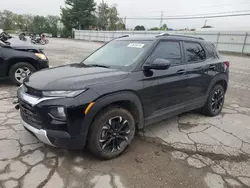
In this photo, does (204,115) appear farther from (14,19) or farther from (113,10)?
(14,19)

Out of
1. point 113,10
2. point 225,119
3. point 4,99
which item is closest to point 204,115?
point 225,119

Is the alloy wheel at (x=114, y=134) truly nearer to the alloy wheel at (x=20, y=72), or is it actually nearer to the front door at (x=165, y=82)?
the front door at (x=165, y=82)

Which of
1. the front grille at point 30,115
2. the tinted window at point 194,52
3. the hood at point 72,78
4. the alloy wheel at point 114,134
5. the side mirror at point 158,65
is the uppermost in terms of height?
the tinted window at point 194,52

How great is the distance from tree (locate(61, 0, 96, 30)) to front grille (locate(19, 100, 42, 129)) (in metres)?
55.2

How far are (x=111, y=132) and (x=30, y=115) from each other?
1.05 metres

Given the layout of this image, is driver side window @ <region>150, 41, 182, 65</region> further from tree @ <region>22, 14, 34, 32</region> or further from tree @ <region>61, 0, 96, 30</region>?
tree @ <region>22, 14, 34, 32</region>

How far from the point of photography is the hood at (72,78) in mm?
2533

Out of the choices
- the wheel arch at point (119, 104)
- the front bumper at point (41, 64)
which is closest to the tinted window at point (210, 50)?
the wheel arch at point (119, 104)

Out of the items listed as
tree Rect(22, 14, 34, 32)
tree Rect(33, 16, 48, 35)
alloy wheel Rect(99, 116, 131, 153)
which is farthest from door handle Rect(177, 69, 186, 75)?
tree Rect(22, 14, 34, 32)

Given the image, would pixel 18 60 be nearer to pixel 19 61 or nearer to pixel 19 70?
pixel 19 61

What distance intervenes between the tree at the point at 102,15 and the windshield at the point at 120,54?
54.4 m

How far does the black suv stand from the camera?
248 cm

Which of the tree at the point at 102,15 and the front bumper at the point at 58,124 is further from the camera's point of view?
the tree at the point at 102,15

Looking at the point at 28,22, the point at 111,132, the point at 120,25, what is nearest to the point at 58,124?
the point at 111,132
